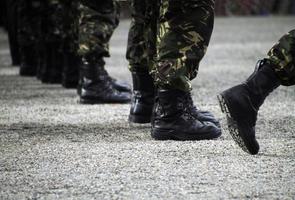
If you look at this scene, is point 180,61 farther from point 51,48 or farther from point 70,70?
point 51,48

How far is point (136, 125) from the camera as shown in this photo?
2719 millimetres

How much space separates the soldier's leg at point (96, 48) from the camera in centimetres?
322

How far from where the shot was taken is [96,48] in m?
3.25

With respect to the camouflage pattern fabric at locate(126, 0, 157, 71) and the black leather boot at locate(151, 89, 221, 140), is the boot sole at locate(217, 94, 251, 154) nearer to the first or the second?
the black leather boot at locate(151, 89, 221, 140)

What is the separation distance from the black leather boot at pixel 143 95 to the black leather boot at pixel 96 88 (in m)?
0.59

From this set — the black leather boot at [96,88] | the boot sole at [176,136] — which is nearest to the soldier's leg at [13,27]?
the black leather boot at [96,88]

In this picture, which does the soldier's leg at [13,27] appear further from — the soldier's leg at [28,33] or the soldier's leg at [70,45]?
the soldier's leg at [70,45]

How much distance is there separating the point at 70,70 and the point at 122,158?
195 centimetres

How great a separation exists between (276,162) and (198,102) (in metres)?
1.42

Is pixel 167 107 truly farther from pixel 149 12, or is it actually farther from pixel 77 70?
pixel 77 70

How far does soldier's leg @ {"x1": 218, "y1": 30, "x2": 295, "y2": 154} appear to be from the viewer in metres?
1.99

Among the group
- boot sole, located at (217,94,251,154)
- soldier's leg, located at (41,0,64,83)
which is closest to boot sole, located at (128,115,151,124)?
boot sole, located at (217,94,251,154)

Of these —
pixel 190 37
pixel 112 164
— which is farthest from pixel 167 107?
pixel 112 164

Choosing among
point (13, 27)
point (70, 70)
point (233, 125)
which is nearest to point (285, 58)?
point (233, 125)
